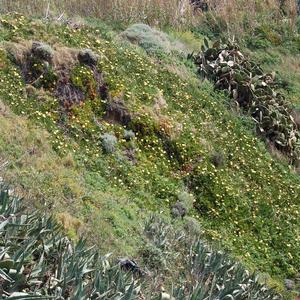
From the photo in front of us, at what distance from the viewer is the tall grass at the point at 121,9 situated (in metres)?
14.1

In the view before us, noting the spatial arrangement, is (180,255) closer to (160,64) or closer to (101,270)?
(101,270)

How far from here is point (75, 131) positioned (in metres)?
9.87

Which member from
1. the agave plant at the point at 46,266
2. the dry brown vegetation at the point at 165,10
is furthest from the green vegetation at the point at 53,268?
the dry brown vegetation at the point at 165,10

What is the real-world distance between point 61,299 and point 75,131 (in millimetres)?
5366

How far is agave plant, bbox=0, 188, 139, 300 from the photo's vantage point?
470 cm

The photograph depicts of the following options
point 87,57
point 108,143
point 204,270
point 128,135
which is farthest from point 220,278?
point 87,57

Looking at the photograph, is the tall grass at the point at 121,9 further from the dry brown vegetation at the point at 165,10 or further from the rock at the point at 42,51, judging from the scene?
the rock at the point at 42,51

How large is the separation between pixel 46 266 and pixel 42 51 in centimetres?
594

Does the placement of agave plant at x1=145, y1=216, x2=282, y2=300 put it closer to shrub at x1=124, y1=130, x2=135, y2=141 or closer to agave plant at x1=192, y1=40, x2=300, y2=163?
shrub at x1=124, y1=130, x2=135, y2=141

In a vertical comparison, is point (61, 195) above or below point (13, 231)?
below

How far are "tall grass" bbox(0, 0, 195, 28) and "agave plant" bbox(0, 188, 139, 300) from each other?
809 cm

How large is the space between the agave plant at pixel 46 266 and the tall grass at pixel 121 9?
8.09 meters

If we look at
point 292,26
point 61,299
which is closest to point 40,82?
point 61,299

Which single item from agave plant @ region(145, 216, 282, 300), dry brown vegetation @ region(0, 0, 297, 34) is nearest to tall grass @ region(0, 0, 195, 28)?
dry brown vegetation @ region(0, 0, 297, 34)
